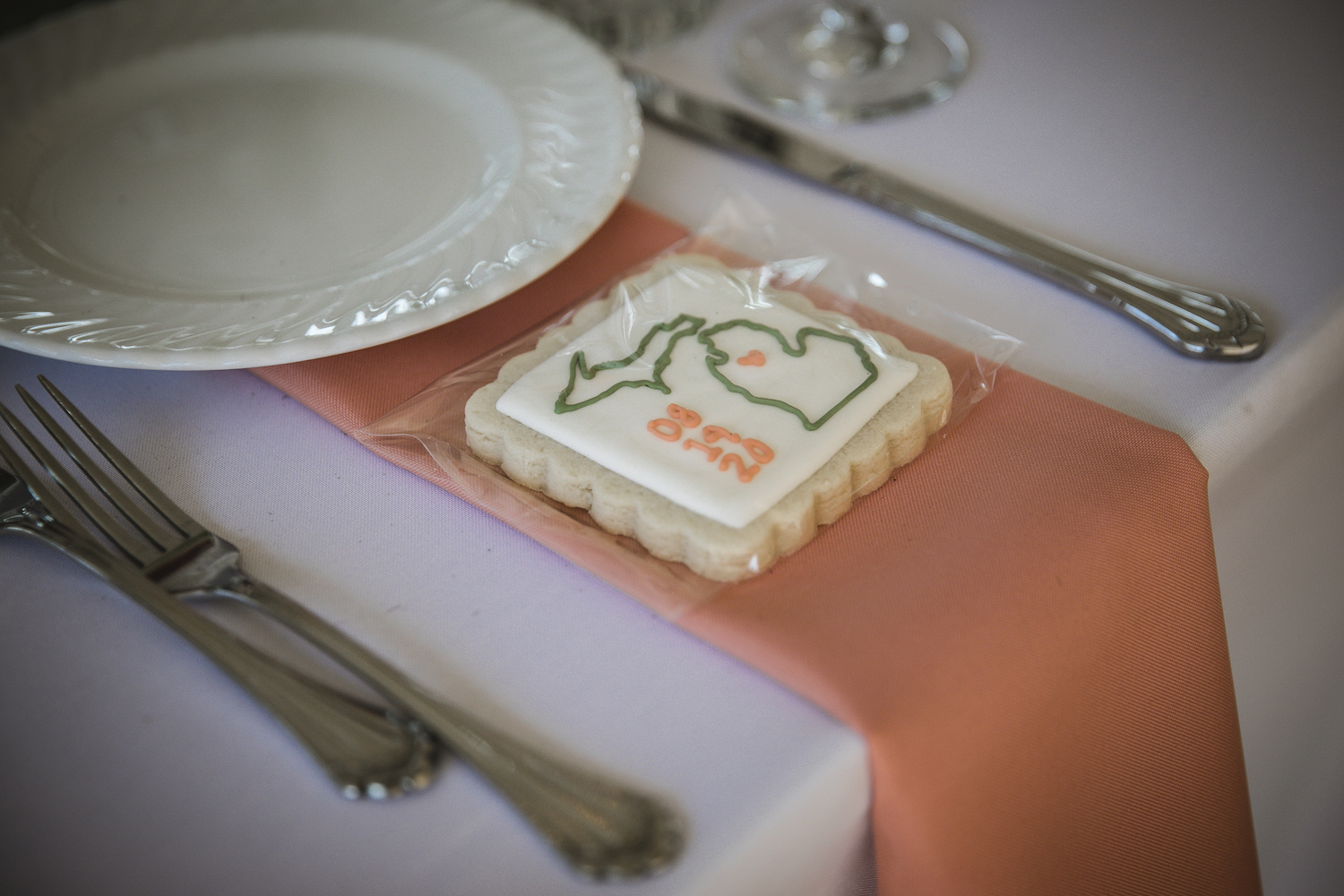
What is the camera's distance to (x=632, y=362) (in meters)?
0.74

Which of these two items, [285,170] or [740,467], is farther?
[285,170]

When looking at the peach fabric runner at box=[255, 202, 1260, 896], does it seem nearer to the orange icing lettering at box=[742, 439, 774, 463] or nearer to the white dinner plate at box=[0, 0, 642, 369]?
the orange icing lettering at box=[742, 439, 774, 463]

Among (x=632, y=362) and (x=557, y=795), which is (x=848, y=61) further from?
(x=557, y=795)

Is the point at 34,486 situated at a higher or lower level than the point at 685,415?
lower

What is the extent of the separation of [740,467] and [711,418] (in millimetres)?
51

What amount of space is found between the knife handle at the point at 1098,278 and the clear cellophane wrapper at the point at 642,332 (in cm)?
13

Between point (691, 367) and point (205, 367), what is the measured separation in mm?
370

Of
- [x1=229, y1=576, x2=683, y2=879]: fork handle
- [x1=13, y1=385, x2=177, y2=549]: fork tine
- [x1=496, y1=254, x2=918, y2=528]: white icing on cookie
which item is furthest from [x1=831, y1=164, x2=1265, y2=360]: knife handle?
[x1=13, y1=385, x2=177, y2=549]: fork tine

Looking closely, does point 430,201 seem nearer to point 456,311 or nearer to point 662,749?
point 456,311

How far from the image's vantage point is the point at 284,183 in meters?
0.95

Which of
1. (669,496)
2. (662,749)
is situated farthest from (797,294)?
(662,749)

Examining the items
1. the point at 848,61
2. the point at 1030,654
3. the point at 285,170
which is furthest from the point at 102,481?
the point at 848,61

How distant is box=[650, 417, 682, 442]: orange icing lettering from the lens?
674 millimetres

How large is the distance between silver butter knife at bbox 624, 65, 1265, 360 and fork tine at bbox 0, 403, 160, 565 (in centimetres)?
72
